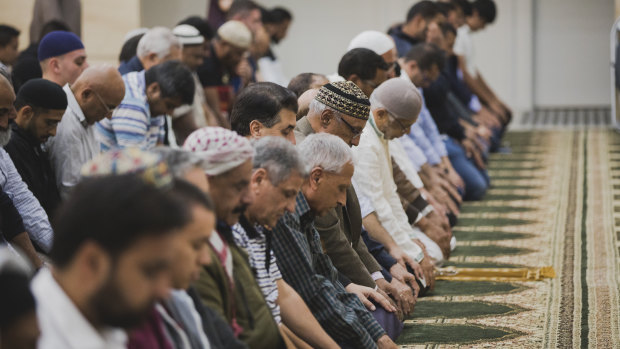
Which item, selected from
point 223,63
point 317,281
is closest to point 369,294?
point 317,281

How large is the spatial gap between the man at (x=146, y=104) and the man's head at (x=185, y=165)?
9.05 ft

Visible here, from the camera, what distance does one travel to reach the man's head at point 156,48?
20.4ft

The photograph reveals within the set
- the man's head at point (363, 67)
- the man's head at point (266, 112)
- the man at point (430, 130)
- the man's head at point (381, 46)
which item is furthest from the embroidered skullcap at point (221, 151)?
the man at point (430, 130)

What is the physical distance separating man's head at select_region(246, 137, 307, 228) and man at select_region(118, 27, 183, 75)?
3.17 m

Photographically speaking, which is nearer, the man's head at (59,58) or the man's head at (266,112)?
the man's head at (266,112)

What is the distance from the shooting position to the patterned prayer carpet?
4402mm

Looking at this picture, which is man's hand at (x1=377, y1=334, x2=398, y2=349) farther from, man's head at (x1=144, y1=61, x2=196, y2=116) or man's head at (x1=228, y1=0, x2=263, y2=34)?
man's head at (x1=228, y1=0, x2=263, y2=34)

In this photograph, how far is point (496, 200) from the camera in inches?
316

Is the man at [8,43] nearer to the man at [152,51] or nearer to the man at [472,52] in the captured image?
the man at [152,51]

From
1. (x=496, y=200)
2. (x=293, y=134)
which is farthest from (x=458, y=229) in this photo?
(x=293, y=134)

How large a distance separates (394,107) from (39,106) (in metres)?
1.87

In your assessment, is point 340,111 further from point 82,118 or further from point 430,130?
point 430,130

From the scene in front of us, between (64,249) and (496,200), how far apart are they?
21.3 ft

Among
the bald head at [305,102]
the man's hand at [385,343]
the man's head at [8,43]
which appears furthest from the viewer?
the man's head at [8,43]
